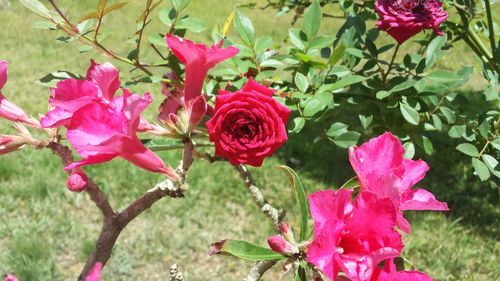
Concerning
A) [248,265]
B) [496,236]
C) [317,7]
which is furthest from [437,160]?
[317,7]

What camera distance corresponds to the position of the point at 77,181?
2.28ft

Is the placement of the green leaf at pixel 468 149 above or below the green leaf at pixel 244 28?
below

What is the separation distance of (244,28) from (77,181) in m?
0.67

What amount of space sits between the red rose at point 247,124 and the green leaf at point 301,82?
45 cm

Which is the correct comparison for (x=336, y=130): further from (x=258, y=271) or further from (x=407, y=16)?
(x=258, y=271)

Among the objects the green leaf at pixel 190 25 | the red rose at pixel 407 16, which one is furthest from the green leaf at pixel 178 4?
the red rose at pixel 407 16

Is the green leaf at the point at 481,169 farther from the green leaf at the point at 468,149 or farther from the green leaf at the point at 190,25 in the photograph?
the green leaf at the point at 190,25

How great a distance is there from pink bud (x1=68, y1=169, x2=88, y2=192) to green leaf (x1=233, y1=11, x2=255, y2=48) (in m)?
0.64

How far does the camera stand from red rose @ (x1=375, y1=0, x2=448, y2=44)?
1.23 meters

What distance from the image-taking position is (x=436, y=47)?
1393 mm

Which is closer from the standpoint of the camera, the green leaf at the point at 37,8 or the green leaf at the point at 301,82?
the green leaf at the point at 37,8

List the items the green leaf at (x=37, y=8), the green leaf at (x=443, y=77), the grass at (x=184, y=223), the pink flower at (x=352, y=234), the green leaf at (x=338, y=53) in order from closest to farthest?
the pink flower at (x=352, y=234)
the green leaf at (x=37, y=8)
the green leaf at (x=338, y=53)
the green leaf at (x=443, y=77)
the grass at (x=184, y=223)

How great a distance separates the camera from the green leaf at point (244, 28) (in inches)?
50.1

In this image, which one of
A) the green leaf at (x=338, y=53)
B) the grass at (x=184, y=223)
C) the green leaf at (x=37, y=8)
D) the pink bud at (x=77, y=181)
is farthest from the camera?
the grass at (x=184, y=223)
